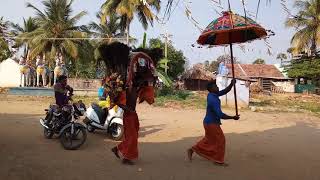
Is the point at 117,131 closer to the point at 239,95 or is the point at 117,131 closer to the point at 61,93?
the point at 61,93

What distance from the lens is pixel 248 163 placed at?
7.95 metres

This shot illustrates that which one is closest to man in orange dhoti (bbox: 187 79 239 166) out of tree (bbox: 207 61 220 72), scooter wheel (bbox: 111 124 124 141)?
scooter wheel (bbox: 111 124 124 141)

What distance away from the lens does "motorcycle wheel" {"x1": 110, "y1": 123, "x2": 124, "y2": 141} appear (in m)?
→ 10.3

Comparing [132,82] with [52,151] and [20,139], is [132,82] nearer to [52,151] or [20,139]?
[52,151]

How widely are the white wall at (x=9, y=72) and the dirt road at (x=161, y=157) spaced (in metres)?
32.7

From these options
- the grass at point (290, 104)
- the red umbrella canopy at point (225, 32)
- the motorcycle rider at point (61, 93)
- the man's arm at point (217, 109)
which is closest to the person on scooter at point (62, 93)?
the motorcycle rider at point (61, 93)

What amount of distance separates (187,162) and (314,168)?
2288 mm

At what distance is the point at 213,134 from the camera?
767cm

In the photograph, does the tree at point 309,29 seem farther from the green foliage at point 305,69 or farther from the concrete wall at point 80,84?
the concrete wall at point 80,84

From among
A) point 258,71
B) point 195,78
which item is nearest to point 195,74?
point 195,78

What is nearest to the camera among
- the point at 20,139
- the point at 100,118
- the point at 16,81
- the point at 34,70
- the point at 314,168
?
the point at 314,168

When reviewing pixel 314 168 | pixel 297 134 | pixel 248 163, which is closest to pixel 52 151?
pixel 248 163

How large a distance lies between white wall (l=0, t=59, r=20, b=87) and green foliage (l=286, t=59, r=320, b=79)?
30009mm

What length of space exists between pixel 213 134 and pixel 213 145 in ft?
0.69
